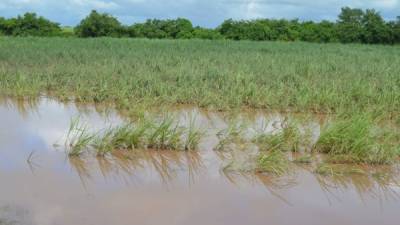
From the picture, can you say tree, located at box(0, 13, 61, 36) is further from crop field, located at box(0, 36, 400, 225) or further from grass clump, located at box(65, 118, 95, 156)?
grass clump, located at box(65, 118, 95, 156)

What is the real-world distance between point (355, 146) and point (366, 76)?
614cm

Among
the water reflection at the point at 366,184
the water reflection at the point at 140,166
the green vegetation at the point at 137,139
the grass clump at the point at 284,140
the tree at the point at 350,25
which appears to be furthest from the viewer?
the tree at the point at 350,25

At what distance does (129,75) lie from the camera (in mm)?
9594

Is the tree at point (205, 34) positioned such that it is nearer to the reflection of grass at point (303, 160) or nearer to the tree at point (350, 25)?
the tree at point (350, 25)

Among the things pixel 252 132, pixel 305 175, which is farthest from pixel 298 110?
pixel 305 175

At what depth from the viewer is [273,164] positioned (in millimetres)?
4793

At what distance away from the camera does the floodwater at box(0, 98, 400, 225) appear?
12.3ft

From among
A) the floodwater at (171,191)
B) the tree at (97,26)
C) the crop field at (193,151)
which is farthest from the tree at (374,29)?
the floodwater at (171,191)

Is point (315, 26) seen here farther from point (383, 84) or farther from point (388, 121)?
point (388, 121)

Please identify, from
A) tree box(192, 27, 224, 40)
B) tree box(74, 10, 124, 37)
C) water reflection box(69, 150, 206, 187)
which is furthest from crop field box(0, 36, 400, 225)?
tree box(192, 27, 224, 40)

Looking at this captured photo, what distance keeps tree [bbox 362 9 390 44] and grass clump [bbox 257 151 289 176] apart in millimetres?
24361

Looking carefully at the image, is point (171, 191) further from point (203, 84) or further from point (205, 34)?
point (205, 34)

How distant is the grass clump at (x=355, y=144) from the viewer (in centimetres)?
516

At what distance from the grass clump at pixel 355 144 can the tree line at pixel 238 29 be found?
74.6 ft
